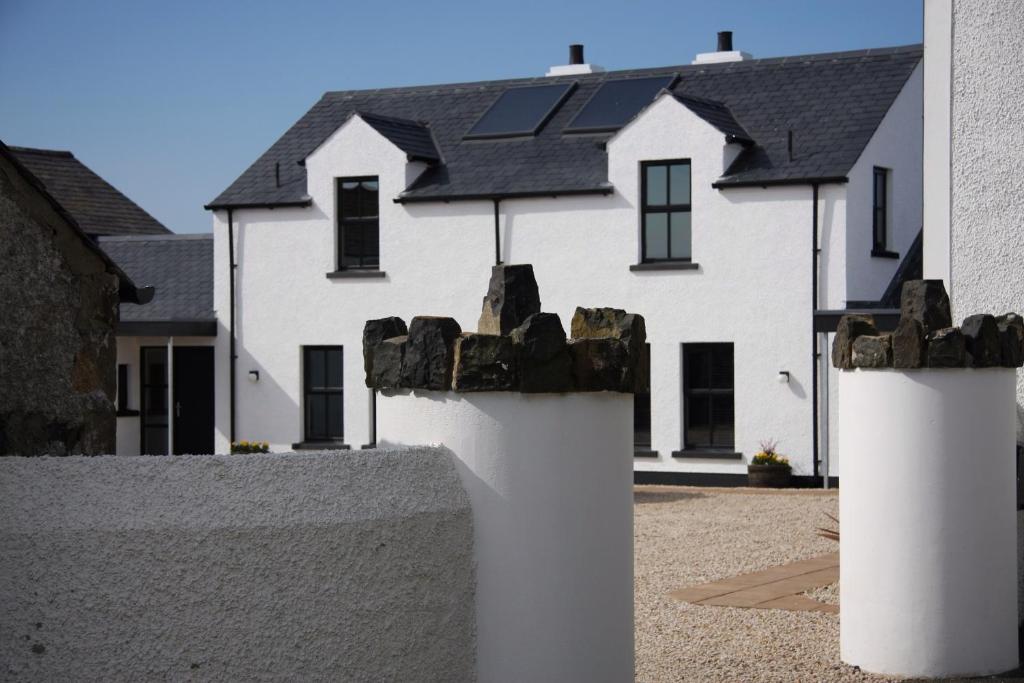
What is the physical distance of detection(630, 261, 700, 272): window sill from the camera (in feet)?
66.6

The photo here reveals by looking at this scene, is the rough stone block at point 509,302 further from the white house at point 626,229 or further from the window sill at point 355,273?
the window sill at point 355,273

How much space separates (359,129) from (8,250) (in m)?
16.8

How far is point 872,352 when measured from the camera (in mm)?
7496

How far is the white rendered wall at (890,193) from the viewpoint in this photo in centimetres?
1945

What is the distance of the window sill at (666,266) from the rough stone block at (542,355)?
15.2 meters

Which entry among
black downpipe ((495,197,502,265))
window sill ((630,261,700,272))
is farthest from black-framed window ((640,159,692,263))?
black downpipe ((495,197,502,265))

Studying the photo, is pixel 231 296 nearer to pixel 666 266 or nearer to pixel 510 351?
pixel 666 266

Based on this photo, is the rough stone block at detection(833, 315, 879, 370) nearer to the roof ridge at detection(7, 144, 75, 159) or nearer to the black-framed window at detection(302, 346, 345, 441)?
the black-framed window at detection(302, 346, 345, 441)

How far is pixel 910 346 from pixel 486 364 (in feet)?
10.2

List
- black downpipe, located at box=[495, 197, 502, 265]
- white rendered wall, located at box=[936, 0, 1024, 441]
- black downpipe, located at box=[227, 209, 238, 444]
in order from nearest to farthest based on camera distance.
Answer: white rendered wall, located at box=[936, 0, 1024, 441] < black downpipe, located at box=[495, 197, 502, 265] < black downpipe, located at box=[227, 209, 238, 444]

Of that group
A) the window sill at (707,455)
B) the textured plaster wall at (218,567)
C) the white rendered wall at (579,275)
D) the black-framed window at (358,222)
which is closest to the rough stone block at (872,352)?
the textured plaster wall at (218,567)

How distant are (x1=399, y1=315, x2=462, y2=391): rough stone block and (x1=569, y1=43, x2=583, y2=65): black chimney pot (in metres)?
20.6

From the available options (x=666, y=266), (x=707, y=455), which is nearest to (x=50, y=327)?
(x=707, y=455)

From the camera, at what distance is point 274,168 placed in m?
23.7
